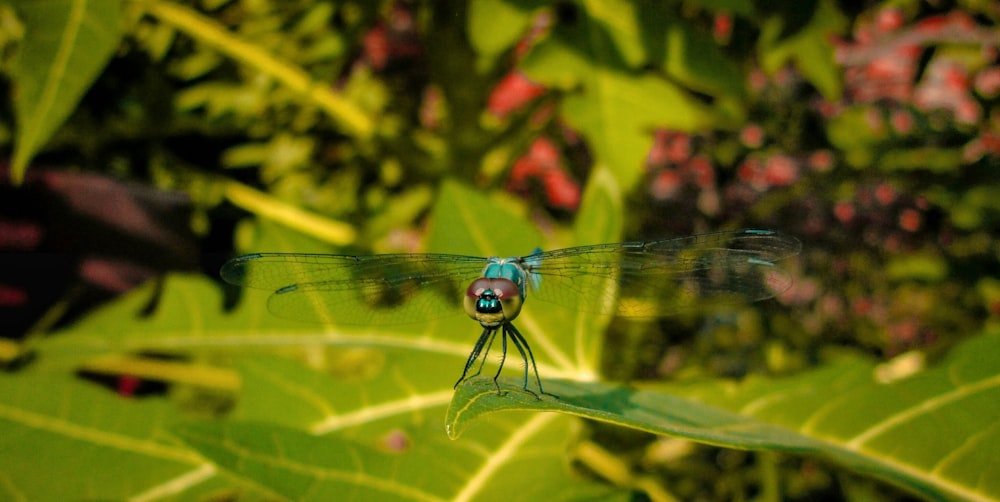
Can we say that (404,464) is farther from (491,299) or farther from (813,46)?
(813,46)

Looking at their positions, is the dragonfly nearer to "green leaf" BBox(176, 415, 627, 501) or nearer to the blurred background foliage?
"green leaf" BBox(176, 415, 627, 501)

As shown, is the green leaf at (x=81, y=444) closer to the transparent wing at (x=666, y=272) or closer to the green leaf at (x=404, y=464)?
the green leaf at (x=404, y=464)

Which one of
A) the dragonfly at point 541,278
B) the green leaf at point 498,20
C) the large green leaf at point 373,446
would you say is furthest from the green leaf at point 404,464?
the green leaf at point 498,20

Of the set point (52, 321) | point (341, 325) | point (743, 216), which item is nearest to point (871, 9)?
point (743, 216)

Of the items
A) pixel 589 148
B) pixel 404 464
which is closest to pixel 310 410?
pixel 404 464

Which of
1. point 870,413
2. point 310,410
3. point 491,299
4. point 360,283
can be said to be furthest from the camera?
point 310,410

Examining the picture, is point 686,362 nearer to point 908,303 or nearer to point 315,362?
point 908,303

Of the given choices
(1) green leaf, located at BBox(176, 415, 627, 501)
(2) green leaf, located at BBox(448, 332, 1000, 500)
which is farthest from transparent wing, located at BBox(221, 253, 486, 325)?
(2) green leaf, located at BBox(448, 332, 1000, 500)
